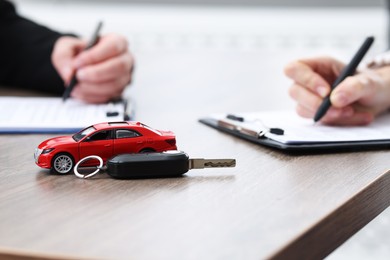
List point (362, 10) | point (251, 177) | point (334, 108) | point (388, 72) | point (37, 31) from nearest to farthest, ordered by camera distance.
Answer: point (251, 177)
point (334, 108)
point (388, 72)
point (37, 31)
point (362, 10)

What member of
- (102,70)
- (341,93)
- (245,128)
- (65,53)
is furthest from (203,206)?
(65,53)

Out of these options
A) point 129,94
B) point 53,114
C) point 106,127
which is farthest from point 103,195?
point 129,94

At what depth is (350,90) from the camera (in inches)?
38.3

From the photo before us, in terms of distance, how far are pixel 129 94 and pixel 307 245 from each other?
785mm

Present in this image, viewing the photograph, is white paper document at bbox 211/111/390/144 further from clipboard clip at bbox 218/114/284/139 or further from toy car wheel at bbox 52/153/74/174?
toy car wheel at bbox 52/153/74/174

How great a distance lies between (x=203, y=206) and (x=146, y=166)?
0.10m

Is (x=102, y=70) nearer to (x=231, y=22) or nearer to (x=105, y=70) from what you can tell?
(x=105, y=70)

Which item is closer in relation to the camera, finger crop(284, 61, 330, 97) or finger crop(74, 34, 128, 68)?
finger crop(284, 61, 330, 97)

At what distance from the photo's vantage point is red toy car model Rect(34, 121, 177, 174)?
0.73 m

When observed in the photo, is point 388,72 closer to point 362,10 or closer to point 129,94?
point 129,94

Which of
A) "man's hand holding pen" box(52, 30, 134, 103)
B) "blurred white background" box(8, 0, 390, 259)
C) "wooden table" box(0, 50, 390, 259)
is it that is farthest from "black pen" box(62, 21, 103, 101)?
"blurred white background" box(8, 0, 390, 259)

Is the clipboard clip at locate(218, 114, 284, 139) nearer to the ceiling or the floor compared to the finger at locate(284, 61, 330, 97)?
nearer to the floor

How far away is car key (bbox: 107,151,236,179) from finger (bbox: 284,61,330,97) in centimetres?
38

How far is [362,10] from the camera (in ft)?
8.39
